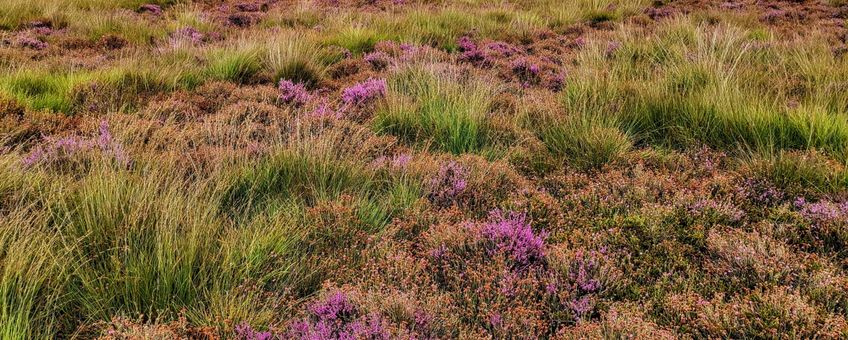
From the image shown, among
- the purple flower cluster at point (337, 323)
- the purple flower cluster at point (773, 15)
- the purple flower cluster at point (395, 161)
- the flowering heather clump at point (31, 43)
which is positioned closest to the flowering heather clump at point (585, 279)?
the purple flower cluster at point (337, 323)

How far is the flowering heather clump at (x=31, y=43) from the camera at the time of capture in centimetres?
753

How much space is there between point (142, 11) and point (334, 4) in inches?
158

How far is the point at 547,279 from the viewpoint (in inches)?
111

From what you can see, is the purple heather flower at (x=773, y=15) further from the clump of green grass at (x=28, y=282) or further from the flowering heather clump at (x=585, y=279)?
the clump of green grass at (x=28, y=282)

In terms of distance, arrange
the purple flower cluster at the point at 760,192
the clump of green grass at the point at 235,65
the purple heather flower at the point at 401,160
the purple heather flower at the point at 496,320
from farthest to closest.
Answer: the clump of green grass at the point at 235,65, the purple heather flower at the point at 401,160, the purple flower cluster at the point at 760,192, the purple heather flower at the point at 496,320

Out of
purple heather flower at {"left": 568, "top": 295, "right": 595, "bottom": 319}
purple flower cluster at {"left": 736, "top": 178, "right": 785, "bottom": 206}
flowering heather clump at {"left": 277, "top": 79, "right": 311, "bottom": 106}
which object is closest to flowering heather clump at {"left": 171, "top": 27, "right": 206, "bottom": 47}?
flowering heather clump at {"left": 277, "top": 79, "right": 311, "bottom": 106}

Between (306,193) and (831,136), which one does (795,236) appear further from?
(306,193)

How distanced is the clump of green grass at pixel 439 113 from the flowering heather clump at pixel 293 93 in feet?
3.12

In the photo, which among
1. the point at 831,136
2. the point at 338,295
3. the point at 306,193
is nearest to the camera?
the point at 338,295

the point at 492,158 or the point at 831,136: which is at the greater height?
the point at 831,136

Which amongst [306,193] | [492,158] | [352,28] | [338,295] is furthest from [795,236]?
[352,28]

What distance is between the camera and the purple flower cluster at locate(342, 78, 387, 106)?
18.3 feet

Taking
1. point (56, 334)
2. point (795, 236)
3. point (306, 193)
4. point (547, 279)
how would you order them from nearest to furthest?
1. point (56, 334)
2. point (547, 279)
3. point (795, 236)
4. point (306, 193)

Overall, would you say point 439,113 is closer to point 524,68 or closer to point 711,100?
point 711,100
